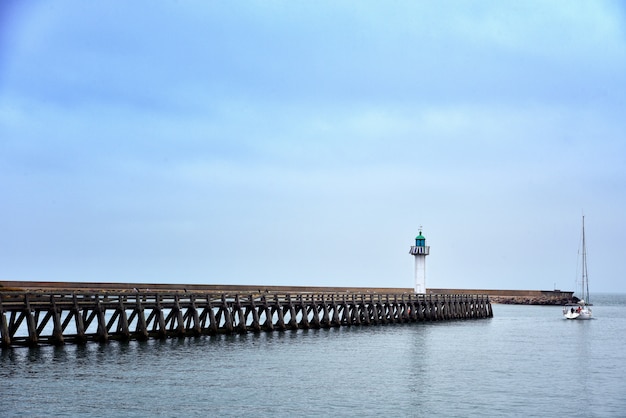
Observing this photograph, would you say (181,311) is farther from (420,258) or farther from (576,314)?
(576,314)

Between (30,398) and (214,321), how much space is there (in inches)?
830

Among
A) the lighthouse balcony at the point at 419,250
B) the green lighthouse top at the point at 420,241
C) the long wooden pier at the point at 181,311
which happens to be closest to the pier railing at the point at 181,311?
the long wooden pier at the point at 181,311

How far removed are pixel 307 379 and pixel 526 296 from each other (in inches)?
5164

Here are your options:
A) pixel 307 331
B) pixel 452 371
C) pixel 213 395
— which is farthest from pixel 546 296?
pixel 213 395

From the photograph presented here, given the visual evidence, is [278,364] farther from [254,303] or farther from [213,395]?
[254,303]

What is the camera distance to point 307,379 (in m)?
31.5

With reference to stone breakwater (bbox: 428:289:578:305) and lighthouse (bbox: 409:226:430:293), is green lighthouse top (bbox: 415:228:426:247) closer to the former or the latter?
lighthouse (bbox: 409:226:430:293)

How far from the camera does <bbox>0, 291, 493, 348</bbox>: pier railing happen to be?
36719 millimetres

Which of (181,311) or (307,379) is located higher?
(181,311)

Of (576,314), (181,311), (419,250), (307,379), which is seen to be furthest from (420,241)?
(307,379)

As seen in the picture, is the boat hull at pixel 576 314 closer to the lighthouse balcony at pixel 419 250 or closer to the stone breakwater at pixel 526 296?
the lighthouse balcony at pixel 419 250

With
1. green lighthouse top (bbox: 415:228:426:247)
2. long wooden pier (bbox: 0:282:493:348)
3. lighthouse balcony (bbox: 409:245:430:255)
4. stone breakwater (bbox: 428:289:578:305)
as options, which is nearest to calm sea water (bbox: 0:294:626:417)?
long wooden pier (bbox: 0:282:493:348)

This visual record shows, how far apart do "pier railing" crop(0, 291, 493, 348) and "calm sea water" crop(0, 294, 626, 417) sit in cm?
111

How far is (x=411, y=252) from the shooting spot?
7306 centimetres
